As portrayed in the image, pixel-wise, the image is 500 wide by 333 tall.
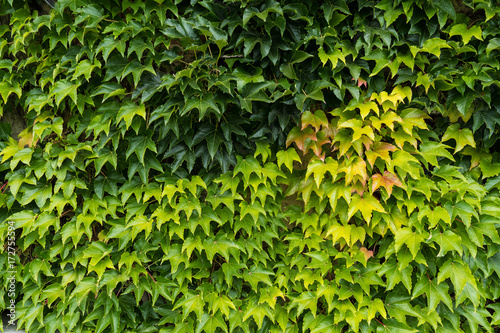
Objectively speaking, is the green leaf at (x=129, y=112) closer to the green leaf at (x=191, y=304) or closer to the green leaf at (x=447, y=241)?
the green leaf at (x=191, y=304)

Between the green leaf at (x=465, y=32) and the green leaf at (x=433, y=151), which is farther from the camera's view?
the green leaf at (x=433, y=151)

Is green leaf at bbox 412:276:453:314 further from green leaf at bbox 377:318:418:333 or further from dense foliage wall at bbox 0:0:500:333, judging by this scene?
green leaf at bbox 377:318:418:333

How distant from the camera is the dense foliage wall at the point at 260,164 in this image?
2.05m

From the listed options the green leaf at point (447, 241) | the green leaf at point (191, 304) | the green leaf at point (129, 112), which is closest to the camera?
the green leaf at point (447, 241)

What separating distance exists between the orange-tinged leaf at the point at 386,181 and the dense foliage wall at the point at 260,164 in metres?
0.02

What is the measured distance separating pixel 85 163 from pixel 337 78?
1.89 m

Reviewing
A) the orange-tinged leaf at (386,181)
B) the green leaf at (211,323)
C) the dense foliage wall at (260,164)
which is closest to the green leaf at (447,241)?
the dense foliage wall at (260,164)

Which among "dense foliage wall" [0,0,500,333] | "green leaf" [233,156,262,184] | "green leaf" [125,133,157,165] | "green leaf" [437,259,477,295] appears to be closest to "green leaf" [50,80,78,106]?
"dense foliage wall" [0,0,500,333]

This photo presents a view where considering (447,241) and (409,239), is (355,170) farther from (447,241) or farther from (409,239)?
(447,241)

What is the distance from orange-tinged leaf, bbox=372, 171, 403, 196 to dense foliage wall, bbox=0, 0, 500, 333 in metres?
0.02

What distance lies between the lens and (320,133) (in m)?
2.19

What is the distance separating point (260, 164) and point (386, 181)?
0.86 metres

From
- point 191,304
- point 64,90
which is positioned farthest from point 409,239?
point 64,90

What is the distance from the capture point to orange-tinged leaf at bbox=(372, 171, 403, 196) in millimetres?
2059
